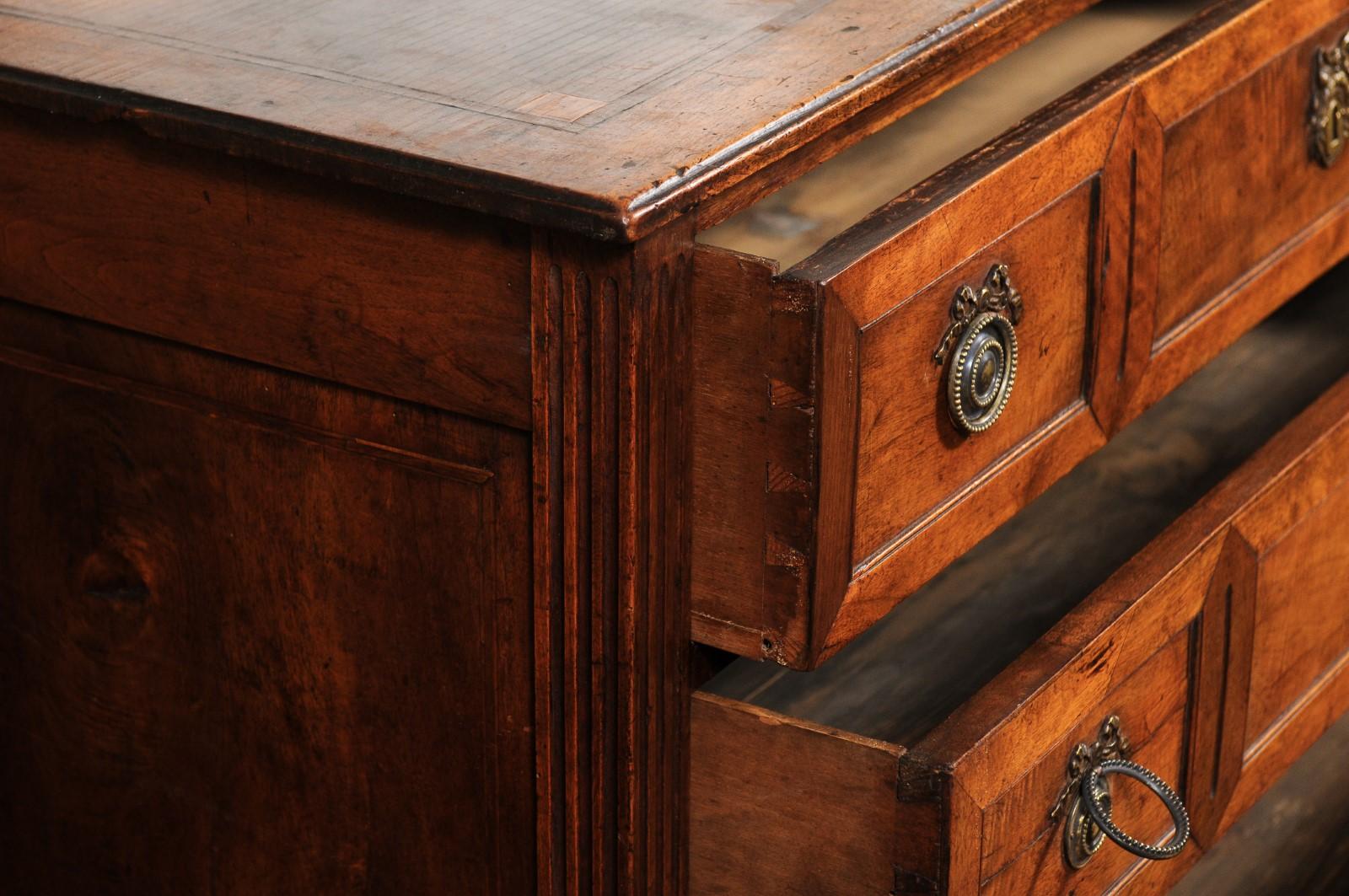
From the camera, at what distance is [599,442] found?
68 centimetres

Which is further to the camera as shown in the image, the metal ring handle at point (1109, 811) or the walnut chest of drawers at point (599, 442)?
the metal ring handle at point (1109, 811)

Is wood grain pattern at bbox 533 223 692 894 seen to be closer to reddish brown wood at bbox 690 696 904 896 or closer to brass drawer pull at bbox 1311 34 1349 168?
reddish brown wood at bbox 690 696 904 896

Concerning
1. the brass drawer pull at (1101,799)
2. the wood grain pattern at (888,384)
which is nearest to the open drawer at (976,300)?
the wood grain pattern at (888,384)

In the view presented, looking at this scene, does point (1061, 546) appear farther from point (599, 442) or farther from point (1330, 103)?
point (599, 442)

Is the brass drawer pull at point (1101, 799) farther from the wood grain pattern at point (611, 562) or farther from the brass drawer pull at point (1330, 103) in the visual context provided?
the brass drawer pull at point (1330, 103)

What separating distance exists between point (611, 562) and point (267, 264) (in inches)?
6.6

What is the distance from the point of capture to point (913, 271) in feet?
2.32

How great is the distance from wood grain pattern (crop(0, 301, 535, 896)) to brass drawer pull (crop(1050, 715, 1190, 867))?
22cm

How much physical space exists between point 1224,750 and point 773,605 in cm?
33

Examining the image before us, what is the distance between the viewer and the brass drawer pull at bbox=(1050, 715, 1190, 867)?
2.59 ft

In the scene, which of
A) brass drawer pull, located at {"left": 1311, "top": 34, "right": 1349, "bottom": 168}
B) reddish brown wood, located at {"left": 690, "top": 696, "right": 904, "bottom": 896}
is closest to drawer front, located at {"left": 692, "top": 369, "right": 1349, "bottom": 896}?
reddish brown wood, located at {"left": 690, "top": 696, "right": 904, "bottom": 896}

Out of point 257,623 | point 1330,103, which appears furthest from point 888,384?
point 1330,103

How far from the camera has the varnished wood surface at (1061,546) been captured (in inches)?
34.1

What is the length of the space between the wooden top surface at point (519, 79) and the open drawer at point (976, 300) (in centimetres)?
4
